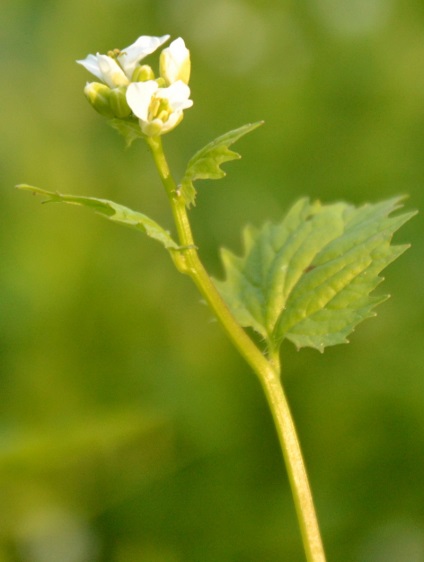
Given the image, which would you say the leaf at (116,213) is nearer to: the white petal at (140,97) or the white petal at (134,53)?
the white petal at (140,97)

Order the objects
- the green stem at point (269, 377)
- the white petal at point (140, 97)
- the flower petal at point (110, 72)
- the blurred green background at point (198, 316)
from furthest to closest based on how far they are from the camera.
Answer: the blurred green background at point (198, 316)
the flower petal at point (110, 72)
the white petal at point (140, 97)
the green stem at point (269, 377)

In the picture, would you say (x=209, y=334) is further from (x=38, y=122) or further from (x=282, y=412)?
(x=282, y=412)

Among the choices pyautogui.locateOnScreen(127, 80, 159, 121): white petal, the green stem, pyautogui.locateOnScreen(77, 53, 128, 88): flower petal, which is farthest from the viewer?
pyautogui.locateOnScreen(77, 53, 128, 88): flower petal

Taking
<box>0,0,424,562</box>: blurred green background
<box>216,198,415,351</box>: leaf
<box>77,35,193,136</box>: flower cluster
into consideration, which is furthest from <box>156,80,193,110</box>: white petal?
<box>0,0,424,562</box>: blurred green background

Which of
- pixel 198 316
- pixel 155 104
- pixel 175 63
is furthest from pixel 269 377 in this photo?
pixel 198 316

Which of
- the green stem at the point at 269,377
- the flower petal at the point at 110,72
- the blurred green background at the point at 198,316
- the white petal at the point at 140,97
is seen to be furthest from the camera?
the blurred green background at the point at 198,316

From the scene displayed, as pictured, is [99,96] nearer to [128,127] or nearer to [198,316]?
[128,127]

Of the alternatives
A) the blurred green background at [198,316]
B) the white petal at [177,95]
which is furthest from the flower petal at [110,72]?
the blurred green background at [198,316]

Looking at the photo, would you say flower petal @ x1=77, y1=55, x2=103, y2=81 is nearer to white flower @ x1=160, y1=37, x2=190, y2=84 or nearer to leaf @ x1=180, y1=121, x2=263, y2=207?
white flower @ x1=160, y1=37, x2=190, y2=84
